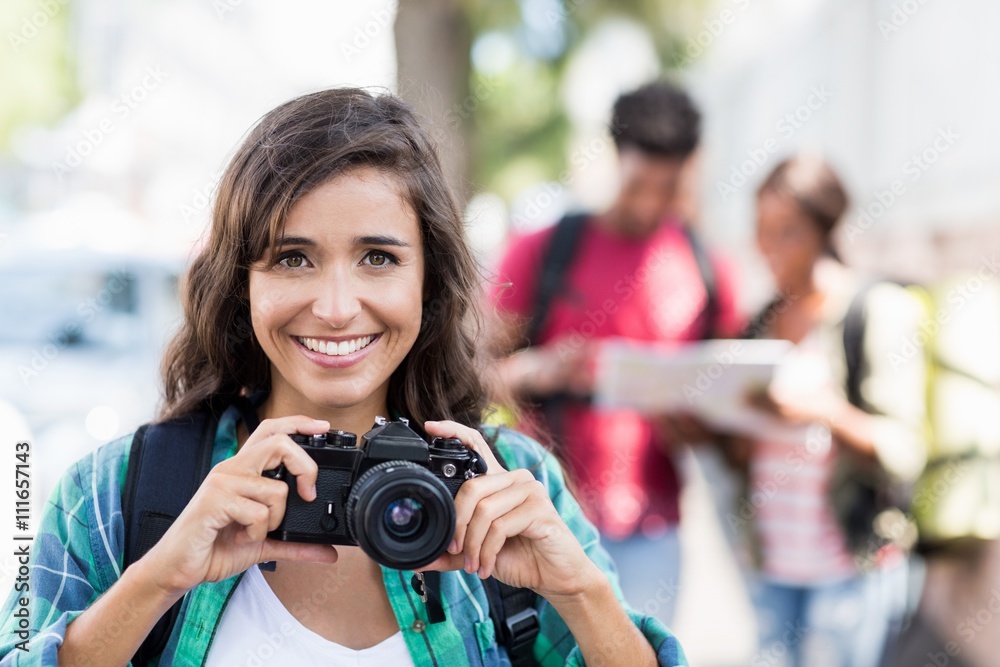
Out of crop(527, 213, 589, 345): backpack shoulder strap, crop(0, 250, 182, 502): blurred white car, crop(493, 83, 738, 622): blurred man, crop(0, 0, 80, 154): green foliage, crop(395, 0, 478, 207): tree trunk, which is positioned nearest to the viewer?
crop(493, 83, 738, 622): blurred man

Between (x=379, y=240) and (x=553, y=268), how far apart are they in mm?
2070

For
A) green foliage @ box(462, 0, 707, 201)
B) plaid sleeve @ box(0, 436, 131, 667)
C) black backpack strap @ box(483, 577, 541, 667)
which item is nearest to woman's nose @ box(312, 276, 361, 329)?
plaid sleeve @ box(0, 436, 131, 667)

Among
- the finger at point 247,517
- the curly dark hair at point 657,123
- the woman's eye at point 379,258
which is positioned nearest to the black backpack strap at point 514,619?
the finger at point 247,517

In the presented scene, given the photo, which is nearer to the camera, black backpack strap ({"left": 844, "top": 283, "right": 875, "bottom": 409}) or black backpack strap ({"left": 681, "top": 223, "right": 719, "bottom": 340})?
black backpack strap ({"left": 844, "top": 283, "right": 875, "bottom": 409})

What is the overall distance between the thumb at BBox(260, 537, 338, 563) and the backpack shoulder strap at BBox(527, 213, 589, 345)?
2.25m

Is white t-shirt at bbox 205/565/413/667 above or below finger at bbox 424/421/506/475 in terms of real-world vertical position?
below

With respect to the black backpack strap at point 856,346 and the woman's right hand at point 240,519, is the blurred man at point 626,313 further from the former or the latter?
the woman's right hand at point 240,519

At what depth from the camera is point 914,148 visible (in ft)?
24.3

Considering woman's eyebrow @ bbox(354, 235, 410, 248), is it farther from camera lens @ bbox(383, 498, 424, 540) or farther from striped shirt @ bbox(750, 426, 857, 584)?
striped shirt @ bbox(750, 426, 857, 584)

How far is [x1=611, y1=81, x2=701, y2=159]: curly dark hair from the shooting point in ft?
13.2

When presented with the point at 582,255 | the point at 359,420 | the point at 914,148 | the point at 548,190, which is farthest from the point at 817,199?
the point at 914,148

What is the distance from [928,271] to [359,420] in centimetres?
548

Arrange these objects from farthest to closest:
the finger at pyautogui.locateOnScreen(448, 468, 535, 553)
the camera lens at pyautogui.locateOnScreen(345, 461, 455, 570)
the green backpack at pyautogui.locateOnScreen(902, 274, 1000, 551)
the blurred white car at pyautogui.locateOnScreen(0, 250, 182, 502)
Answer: the blurred white car at pyautogui.locateOnScreen(0, 250, 182, 502) → the green backpack at pyautogui.locateOnScreen(902, 274, 1000, 551) → the finger at pyautogui.locateOnScreen(448, 468, 535, 553) → the camera lens at pyautogui.locateOnScreen(345, 461, 455, 570)

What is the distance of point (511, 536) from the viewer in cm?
185
